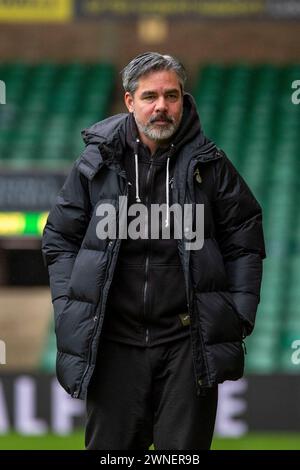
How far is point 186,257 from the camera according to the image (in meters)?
4.28

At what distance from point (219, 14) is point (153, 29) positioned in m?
2.24

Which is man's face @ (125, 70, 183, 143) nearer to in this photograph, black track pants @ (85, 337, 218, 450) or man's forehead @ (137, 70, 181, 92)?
man's forehead @ (137, 70, 181, 92)

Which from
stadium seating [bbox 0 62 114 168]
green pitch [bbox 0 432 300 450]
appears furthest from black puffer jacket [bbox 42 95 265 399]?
stadium seating [bbox 0 62 114 168]

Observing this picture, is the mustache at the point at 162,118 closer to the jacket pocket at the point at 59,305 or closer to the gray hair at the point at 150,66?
the gray hair at the point at 150,66

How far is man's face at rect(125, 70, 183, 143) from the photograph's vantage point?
432cm

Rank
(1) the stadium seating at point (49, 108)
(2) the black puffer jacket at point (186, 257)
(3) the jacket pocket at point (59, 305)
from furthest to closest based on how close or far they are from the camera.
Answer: (1) the stadium seating at point (49, 108), (3) the jacket pocket at point (59, 305), (2) the black puffer jacket at point (186, 257)

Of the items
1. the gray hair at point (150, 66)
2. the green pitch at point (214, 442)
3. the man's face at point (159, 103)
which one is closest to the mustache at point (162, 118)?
the man's face at point (159, 103)

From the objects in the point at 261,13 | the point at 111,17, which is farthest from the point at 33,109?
the point at 261,13

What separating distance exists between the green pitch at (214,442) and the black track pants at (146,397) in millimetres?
4680

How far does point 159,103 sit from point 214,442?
5225 mm

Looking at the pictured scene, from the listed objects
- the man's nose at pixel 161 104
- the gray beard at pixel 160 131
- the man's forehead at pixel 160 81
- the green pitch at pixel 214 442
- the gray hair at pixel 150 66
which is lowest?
the green pitch at pixel 214 442

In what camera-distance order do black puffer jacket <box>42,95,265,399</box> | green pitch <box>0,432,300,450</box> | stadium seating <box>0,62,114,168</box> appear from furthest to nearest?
stadium seating <box>0,62,114,168</box>
green pitch <box>0,432,300,450</box>
black puffer jacket <box>42,95,265,399</box>

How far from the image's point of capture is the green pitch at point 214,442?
357 inches

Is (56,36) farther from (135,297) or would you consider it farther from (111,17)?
(135,297)
